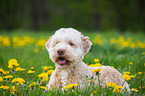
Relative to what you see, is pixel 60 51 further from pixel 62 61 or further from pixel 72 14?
pixel 72 14

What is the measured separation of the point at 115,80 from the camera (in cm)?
328

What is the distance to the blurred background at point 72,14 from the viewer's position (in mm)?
20969

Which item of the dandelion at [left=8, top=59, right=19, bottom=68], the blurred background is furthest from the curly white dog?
the blurred background

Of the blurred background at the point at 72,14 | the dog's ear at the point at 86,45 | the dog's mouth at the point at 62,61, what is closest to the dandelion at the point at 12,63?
the dog's mouth at the point at 62,61

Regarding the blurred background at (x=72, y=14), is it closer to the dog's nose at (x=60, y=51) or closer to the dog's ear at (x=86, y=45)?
the dog's ear at (x=86, y=45)

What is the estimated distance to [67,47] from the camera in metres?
2.83

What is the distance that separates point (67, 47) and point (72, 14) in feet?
92.0

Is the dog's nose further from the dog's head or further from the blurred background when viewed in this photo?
the blurred background

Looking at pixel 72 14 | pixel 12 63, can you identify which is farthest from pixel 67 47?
pixel 72 14

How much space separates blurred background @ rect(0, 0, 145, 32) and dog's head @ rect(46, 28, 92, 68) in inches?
589

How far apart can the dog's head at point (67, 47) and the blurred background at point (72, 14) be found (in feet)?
49.0

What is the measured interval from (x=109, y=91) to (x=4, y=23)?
2396 centimetres

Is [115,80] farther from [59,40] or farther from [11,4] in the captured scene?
[11,4]

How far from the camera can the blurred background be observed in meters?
21.0
